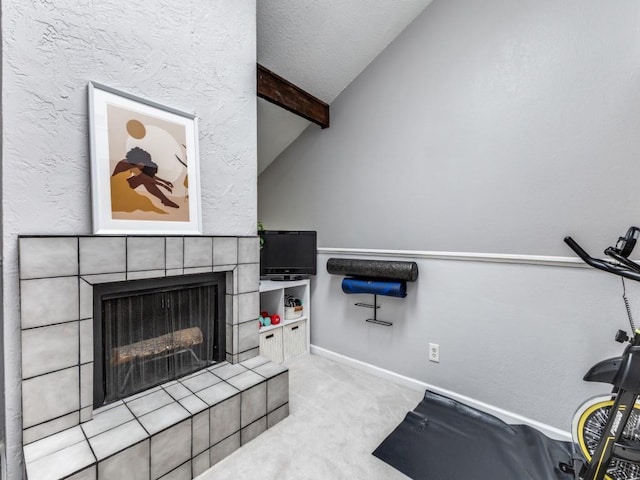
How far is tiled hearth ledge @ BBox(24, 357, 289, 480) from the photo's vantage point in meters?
1.07

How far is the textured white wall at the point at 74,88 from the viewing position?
1.14 meters

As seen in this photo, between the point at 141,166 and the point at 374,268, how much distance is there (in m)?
1.58

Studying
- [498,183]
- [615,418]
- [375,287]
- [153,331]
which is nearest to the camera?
[615,418]

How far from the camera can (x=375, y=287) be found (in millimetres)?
2141

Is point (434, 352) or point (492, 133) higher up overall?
point (492, 133)

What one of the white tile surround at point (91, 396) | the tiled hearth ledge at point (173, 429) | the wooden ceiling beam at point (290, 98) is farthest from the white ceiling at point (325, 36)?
the tiled hearth ledge at point (173, 429)

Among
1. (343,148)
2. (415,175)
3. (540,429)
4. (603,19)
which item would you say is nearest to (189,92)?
(343,148)

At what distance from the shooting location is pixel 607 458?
3.83 feet

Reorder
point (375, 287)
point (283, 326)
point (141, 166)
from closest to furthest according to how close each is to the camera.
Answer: point (141, 166) → point (375, 287) → point (283, 326)

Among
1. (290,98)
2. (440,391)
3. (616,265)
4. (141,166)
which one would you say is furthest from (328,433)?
(290,98)

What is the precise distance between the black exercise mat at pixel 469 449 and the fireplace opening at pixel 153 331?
1.15 metres

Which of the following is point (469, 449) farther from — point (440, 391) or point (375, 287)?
point (375, 287)

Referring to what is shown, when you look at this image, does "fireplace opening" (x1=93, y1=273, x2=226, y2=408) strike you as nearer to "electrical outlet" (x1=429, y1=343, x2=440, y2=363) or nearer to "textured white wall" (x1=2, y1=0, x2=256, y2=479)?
"textured white wall" (x1=2, y1=0, x2=256, y2=479)

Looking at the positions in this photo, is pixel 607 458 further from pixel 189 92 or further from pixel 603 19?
pixel 189 92
